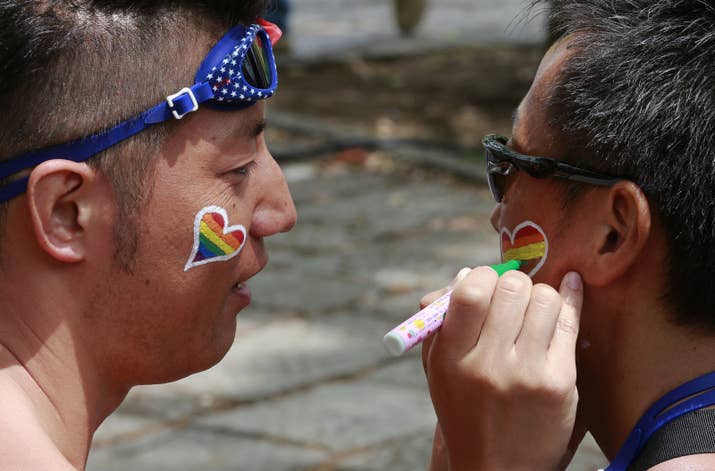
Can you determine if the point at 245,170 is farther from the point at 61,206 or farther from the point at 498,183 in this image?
the point at 498,183

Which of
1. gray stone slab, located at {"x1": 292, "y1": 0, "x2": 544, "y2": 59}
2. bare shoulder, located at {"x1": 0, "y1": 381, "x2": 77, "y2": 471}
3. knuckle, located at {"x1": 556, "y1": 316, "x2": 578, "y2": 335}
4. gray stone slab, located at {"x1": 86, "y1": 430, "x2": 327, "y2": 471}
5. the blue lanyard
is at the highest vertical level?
bare shoulder, located at {"x1": 0, "y1": 381, "x2": 77, "y2": 471}

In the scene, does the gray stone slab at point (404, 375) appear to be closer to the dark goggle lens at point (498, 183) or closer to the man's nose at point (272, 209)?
the dark goggle lens at point (498, 183)

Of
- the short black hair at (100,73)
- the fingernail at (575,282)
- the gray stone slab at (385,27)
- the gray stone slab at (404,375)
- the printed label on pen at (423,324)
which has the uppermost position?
the short black hair at (100,73)

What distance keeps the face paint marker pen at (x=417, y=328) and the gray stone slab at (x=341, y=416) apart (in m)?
2.39

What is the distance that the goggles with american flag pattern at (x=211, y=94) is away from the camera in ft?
7.04

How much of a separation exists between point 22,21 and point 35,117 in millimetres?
173

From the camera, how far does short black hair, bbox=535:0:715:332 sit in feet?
7.14

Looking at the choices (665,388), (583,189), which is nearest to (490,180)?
(583,189)

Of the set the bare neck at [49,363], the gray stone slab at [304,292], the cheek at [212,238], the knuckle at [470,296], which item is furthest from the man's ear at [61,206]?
the gray stone slab at [304,292]

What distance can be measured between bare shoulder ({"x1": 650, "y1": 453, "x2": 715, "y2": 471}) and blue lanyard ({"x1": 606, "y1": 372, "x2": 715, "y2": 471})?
112 millimetres

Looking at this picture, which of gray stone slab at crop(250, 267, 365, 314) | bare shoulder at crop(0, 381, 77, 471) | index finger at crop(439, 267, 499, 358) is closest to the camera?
bare shoulder at crop(0, 381, 77, 471)

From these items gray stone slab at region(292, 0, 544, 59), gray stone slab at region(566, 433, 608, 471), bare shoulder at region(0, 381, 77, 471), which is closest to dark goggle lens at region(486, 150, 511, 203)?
bare shoulder at region(0, 381, 77, 471)

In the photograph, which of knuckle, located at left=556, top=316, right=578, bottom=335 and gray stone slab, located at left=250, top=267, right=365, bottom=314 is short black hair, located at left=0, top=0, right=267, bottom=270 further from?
gray stone slab, located at left=250, top=267, right=365, bottom=314

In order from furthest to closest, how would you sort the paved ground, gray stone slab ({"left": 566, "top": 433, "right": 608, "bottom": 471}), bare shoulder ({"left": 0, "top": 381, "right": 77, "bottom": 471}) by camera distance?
1. the paved ground
2. gray stone slab ({"left": 566, "top": 433, "right": 608, "bottom": 471})
3. bare shoulder ({"left": 0, "top": 381, "right": 77, "bottom": 471})
